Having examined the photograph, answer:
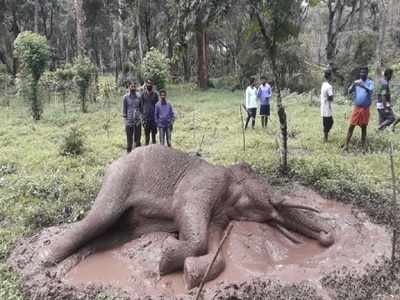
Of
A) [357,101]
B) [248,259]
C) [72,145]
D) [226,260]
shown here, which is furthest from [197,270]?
[357,101]

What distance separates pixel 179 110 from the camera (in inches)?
715

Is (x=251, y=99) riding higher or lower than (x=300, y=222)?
higher

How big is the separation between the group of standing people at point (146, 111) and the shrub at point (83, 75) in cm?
799

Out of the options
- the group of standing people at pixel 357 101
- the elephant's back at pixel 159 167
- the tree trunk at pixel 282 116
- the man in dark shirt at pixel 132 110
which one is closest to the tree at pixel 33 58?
the man in dark shirt at pixel 132 110

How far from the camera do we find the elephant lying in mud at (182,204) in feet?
17.0

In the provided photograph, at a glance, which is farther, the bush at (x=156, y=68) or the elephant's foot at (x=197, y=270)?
the bush at (x=156, y=68)

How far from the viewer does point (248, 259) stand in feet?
16.5

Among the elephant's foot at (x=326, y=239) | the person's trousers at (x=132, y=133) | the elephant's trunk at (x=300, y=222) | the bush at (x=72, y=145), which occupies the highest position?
the person's trousers at (x=132, y=133)

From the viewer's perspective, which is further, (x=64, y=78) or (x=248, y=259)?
(x=64, y=78)

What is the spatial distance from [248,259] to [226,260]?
266 mm

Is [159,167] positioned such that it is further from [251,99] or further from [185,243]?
[251,99]

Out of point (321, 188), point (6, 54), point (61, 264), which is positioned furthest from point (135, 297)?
point (6, 54)

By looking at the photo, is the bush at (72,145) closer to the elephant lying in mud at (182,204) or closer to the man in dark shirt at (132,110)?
the man in dark shirt at (132,110)

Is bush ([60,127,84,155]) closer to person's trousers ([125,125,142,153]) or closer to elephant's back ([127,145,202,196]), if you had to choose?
person's trousers ([125,125,142,153])
